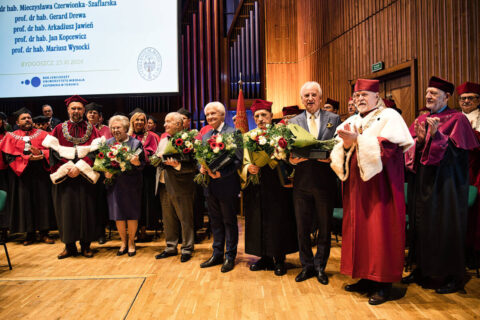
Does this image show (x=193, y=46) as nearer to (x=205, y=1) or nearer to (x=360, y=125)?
(x=205, y=1)

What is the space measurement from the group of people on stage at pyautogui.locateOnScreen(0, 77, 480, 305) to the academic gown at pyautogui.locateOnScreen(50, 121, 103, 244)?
0.01m

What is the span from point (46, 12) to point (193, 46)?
10.4ft

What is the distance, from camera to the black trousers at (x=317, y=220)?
311 cm

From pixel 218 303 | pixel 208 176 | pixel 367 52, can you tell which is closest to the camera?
pixel 218 303

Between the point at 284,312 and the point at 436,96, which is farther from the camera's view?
the point at 436,96

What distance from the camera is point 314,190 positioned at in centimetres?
310

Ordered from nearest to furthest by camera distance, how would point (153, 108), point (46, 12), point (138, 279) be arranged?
point (138, 279), point (46, 12), point (153, 108)

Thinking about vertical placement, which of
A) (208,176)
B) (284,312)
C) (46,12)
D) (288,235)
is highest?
(46,12)

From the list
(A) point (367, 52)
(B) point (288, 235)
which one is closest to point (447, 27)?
(A) point (367, 52)

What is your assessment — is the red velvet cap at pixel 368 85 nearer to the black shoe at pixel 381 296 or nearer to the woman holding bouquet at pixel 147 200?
the black shoe at pixel 381 296

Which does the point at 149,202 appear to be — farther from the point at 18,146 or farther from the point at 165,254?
the point at 18,146

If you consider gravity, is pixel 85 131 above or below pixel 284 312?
above

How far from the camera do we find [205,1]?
337 inches

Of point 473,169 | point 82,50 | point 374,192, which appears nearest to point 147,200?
point 82,50
